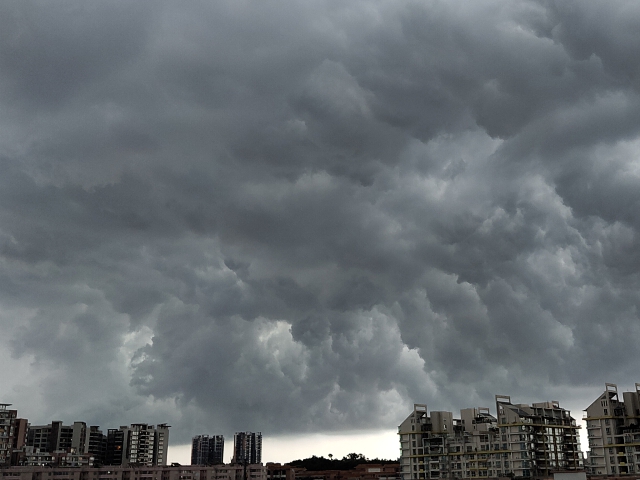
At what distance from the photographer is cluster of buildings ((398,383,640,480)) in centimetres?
17425

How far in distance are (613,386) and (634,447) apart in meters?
16.2

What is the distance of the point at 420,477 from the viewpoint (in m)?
197

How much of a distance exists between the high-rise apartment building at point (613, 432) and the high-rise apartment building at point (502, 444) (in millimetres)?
6594

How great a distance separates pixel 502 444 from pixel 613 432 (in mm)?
27969

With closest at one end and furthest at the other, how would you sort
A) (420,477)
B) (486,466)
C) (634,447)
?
(634,447) → (486,466) → (420,477)

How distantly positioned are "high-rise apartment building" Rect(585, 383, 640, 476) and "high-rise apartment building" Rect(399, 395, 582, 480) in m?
6.59

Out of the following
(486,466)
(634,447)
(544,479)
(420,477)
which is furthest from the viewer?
(420,477)

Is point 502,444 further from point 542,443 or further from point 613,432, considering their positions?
point 613,432

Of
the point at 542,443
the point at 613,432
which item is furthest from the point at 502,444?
the point at 613,432

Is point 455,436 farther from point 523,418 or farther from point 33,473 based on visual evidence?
point 33,473

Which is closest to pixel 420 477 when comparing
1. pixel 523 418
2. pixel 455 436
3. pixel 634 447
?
pixel 455 436

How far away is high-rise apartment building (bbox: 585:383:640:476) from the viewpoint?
6737 inches

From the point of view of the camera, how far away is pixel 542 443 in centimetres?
18000

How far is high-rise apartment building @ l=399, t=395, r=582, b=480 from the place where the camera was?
17675 centimetres
